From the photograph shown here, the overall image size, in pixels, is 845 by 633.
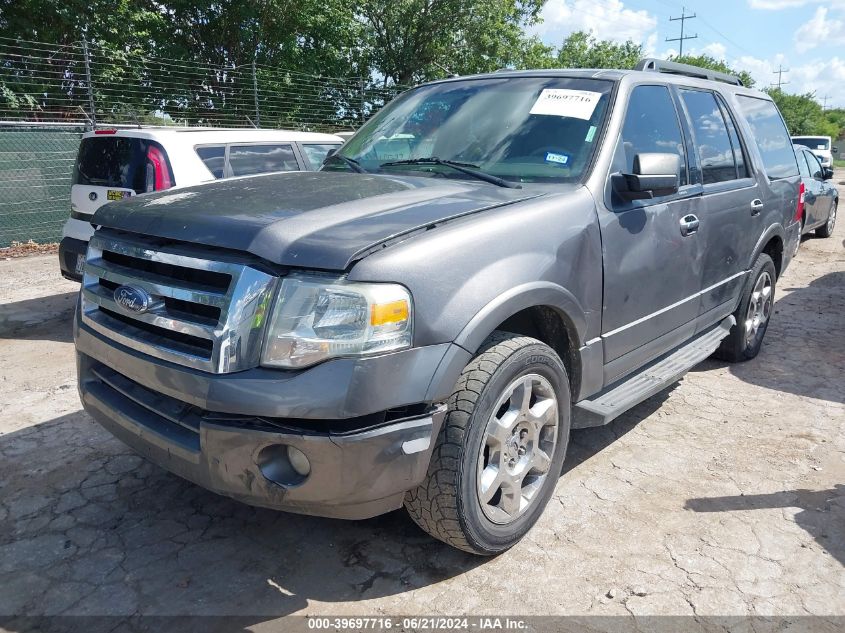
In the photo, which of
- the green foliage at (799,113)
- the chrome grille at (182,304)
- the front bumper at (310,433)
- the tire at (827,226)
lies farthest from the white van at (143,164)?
the green foliage at (799,113)

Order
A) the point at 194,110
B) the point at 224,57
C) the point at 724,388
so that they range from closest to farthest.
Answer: the point at 724,388
the point at 194,110
the point at 224,57

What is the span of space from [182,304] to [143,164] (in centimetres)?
416

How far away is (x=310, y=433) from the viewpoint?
2.12 meters

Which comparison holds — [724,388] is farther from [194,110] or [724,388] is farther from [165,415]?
[194,110]

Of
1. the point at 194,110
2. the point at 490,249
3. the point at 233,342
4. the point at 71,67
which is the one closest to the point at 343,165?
the point at 490,249

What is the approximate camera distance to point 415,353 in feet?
7.24

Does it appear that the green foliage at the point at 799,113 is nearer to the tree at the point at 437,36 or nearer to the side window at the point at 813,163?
the tree at the point at 437,36

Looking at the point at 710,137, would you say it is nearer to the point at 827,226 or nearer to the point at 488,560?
the point at 488,560

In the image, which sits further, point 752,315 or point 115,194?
point 115,194

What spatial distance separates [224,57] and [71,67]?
958cm

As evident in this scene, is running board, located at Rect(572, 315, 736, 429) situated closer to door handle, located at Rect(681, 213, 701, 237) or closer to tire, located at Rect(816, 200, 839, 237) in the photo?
door handle, located at Rect(681, 213, 701, 237)

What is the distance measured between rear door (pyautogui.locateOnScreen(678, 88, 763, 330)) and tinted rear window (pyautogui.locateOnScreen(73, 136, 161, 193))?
15.0ft

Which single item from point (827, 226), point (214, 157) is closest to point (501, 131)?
point (214, 157)

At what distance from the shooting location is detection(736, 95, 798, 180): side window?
16.0 feet
